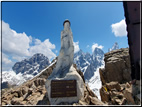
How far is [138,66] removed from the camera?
8.75 meters

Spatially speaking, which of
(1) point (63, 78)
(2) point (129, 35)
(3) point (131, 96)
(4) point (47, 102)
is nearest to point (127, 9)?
(2) point (129, 35)

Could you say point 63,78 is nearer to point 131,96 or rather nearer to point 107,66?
point 131,96

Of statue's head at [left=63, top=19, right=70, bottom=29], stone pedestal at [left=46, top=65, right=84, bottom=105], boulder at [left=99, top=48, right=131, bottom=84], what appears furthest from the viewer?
boulder at [left=99, top=48, right=131, bottom=84]

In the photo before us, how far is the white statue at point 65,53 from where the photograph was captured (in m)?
13.8

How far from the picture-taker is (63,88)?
1142 cm

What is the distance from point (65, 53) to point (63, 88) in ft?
16.9

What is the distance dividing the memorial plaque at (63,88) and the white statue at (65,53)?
1566 millimetres

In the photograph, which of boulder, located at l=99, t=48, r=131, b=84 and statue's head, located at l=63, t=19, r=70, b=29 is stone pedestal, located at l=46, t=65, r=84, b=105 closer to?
statue's head, located at l=63, t=19, r=70, b=29

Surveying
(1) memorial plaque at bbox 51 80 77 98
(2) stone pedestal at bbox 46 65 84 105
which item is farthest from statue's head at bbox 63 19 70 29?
(1) memorial plaque at bbox 51 80 77 98

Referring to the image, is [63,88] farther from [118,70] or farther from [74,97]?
[118,70]

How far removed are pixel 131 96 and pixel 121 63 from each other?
86.1ft

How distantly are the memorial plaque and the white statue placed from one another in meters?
1.57

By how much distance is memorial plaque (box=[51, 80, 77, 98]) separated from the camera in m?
11.2

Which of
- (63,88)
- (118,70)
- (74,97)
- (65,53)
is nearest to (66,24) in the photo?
(65,53)
